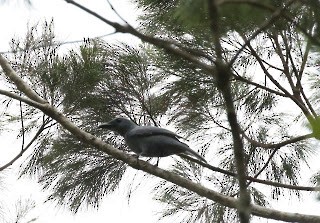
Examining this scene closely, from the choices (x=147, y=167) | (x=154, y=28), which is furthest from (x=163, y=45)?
(x=154, y=28)

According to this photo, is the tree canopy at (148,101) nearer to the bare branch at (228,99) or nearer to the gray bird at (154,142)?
the gray bird at (154,142)

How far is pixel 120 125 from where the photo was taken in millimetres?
2467

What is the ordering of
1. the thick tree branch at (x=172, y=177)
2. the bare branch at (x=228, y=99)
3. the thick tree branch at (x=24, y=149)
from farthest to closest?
the thick tree branch at (x=24, y=149) → the thick tree branch at (x=172, y=177) → the bare branch at (x=228, y=99)

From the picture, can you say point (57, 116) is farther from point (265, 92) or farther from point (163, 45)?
point (163, 45)

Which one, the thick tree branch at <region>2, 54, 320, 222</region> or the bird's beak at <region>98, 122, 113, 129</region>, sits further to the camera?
the bird's beak at <region>98, 122, 113, 129</region>

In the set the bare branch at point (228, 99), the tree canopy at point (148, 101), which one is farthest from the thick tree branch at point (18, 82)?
the bare branch at point (228, 99)

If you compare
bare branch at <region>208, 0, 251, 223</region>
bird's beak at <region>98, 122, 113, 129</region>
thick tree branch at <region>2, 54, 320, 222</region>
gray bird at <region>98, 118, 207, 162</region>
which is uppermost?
bird's beak at <region>98, 122, 113, 129</region>

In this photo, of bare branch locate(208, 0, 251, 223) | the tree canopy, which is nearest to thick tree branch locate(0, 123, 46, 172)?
the tree canopy

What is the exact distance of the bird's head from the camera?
8.08 ft

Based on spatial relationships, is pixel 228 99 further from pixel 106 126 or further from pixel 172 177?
pixel 106 126

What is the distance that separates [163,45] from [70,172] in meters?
1.51

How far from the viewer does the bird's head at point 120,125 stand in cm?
246

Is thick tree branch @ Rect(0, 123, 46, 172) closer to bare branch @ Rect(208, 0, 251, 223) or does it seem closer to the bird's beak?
the bird's beak

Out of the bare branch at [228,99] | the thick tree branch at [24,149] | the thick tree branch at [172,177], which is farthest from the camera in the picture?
the thick tree branch at [24,149]
